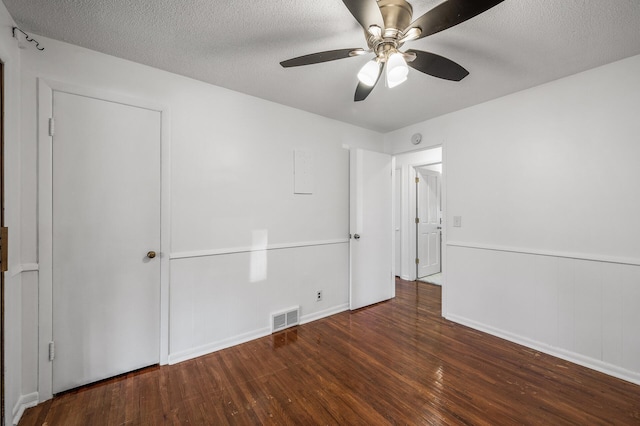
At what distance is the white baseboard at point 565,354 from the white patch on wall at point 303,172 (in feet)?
7.62

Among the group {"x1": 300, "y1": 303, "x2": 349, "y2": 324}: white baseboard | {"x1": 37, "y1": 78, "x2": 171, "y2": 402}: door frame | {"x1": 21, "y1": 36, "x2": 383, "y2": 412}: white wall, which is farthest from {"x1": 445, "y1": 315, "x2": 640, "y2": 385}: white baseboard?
{"x1": 37, "y1": 78, "x2": 171, "y2": 402}: door frame

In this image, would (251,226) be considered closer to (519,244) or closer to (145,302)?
(145,302)

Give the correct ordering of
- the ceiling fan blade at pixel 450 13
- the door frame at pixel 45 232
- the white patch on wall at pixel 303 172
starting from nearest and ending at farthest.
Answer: the ceiling fan blade at pixel 450 13, the door frame at pixel 45 232, the white patch on wall at pixel 303 172

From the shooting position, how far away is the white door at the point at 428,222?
4770mm

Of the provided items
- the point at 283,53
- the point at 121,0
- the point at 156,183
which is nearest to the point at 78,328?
the point at 156,183

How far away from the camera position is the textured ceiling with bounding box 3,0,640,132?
4.98ft

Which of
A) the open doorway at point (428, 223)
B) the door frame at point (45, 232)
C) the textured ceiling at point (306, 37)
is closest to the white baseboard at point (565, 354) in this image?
the open doorway at point (428, 223)

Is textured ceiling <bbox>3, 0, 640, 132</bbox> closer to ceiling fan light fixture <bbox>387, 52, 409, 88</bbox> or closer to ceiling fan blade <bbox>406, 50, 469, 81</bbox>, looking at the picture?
ceiling fan blade <bbox>406, 50, 469, 81</bbox>

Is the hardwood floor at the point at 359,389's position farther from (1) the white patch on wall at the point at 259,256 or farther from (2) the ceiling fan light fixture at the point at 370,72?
(2) the ceiling fan light fixture at the point at 370,72

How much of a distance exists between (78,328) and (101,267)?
0.44m

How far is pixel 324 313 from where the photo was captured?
3.15 metres

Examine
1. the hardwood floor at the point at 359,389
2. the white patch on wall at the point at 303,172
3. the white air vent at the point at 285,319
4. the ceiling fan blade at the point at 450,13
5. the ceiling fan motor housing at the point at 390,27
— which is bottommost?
the hardwood floor at the point at 359,389

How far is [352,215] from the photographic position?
134 inches

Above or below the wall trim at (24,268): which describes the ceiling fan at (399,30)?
above
